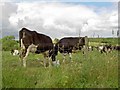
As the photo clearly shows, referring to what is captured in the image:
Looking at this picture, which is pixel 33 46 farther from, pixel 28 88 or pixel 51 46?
pixel 28 88

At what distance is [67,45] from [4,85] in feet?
42.2

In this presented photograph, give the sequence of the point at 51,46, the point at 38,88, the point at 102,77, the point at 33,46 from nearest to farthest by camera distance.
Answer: the point at 38,88 → the point at 102,77 → the point at 33,46 → the point at 51,46

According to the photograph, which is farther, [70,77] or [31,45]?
[31,45]

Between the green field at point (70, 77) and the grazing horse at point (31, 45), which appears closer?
the green field at point (70, 77)

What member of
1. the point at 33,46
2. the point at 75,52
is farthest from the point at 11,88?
the point at 75,52

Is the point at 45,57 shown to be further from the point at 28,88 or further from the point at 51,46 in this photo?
the point at 28,88

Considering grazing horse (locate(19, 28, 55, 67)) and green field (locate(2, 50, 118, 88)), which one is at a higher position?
grazing horse (locate(19, 28, 55, 67))

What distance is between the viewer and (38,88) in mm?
6289

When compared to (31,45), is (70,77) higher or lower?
lower

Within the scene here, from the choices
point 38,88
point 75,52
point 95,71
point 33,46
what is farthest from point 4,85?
point 75,52

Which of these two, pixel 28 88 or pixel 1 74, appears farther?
pixel 1 74

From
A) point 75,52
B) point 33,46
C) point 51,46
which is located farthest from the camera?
point 75,52

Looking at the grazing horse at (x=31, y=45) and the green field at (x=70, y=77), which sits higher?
the grazing horse at (x=31, y=45)

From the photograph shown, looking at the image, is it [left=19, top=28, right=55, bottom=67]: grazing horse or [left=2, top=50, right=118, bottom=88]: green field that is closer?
[left=2, top=50, right=118, bottom=88]: green field
